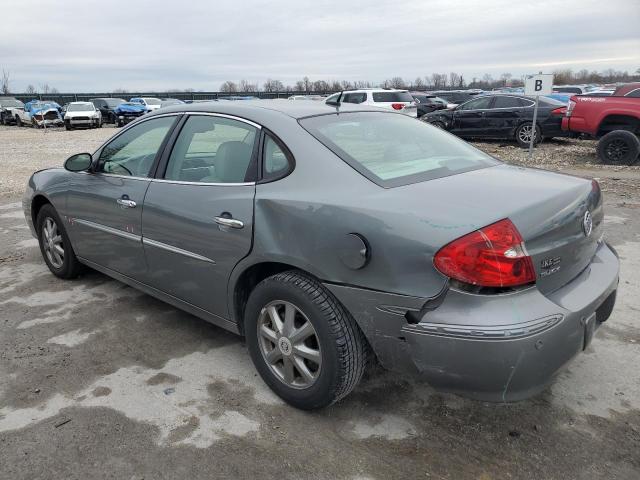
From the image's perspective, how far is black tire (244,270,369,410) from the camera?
246 centimetres

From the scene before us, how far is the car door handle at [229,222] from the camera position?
9.12ft

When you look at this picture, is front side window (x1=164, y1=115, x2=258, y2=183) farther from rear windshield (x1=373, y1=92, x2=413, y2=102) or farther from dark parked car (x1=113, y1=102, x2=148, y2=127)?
dark parked car (x1=113, y1=102, x2=148, y2=127)

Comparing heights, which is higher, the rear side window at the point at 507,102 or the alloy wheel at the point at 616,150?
the rear side window at the point at 507,102

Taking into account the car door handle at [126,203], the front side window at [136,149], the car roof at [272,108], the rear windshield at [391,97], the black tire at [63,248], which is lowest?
the black tire at [63,248]

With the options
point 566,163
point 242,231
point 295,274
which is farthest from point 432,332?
point 566,163

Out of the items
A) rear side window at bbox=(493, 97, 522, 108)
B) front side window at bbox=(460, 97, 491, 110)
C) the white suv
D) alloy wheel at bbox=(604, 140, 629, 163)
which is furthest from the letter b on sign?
the white suv

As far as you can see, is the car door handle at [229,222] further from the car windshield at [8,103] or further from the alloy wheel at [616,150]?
the car windshield at [8,103]

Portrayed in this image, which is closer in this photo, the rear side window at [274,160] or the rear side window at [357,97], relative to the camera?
the rear side window at [274,160]

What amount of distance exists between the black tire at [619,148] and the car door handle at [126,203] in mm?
11064

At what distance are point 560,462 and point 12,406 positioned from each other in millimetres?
2796

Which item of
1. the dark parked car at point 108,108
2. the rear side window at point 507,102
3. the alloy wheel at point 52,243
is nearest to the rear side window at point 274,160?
the alloy wheel at point 52,243

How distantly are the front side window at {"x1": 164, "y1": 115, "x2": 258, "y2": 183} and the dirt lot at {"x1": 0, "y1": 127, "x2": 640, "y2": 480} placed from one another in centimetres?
116

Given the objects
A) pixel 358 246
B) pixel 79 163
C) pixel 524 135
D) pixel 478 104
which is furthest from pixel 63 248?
pixel 478 104

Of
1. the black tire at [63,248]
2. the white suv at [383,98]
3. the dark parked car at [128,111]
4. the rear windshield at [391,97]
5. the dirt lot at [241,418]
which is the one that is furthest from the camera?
the dark parked car at [128,111]
